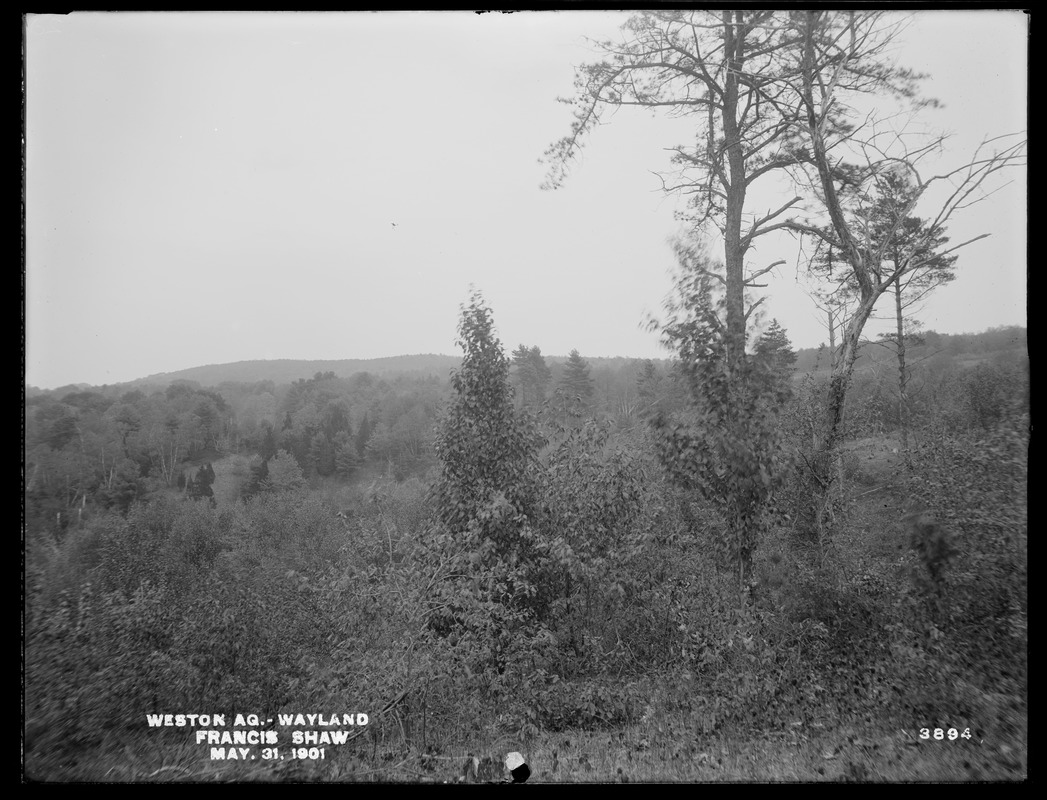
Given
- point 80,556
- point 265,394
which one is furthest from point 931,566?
point 80,556

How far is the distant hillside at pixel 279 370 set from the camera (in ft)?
14.5

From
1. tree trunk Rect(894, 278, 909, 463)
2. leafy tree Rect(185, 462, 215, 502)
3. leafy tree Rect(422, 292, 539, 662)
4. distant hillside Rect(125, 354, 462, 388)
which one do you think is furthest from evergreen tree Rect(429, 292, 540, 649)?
tree trunk Rect(894, 278, 909, 463)

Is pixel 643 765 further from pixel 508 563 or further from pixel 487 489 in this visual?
pixel 487 489

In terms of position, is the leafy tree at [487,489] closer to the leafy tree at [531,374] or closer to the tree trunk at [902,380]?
the leafy tree at [531,374]

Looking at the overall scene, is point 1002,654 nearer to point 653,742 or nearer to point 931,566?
point 931,566

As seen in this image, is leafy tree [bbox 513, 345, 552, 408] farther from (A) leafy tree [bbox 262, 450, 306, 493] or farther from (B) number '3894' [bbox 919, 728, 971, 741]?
(B) number '3894' [bbox 919, 728, 971, 741]

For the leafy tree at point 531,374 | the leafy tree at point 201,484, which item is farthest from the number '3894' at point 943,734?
the leafy tree at point 201,484

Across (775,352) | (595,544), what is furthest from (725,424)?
(595,544)

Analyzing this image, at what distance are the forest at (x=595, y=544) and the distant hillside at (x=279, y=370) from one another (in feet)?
0.16

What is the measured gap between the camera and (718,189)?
5.22 metres

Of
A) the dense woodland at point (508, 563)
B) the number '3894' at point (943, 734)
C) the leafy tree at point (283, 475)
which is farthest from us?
the leafy tree at point (283, 475)

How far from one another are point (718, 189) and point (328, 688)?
6163mm

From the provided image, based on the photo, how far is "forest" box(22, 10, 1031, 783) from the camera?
3.58 meters

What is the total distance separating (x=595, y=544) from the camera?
5609mm
